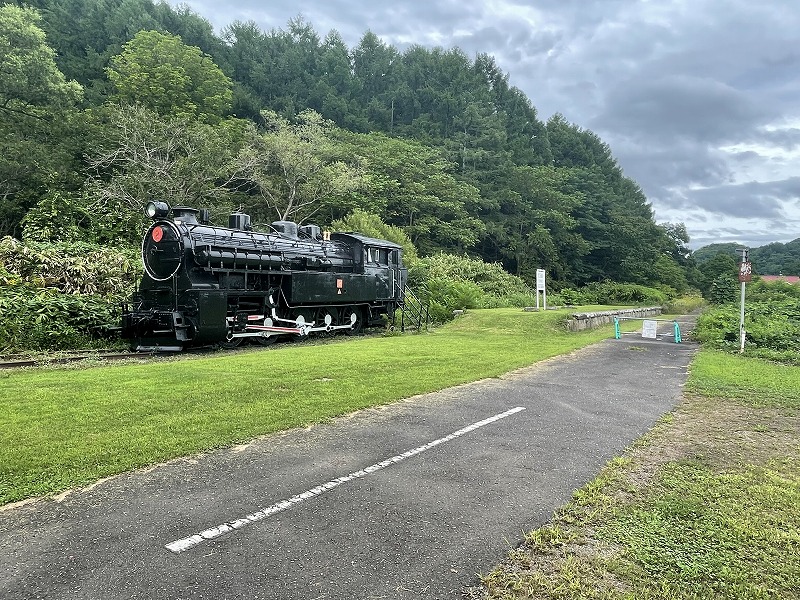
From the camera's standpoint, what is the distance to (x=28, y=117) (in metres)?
26.2

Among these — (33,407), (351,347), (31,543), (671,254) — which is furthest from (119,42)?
(671,254)

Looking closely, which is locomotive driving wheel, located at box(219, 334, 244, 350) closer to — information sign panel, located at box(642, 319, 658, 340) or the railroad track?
the railroad track

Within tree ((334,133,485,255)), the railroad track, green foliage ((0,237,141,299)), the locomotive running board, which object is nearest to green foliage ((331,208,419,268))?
tree ((334,133,485,255))

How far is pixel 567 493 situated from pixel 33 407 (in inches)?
217

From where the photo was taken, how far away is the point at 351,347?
469 inches

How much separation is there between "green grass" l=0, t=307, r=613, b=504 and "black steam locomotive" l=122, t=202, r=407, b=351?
1334 millimetres

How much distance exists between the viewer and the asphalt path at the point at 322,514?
2.61 m

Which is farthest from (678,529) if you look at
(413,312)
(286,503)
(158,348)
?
(413,312)

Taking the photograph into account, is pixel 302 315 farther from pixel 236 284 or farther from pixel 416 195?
pixel 416 195

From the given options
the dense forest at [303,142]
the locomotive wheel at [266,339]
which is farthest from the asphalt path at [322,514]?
the dense forest at [303,142]

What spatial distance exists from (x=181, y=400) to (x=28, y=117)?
27850 mm

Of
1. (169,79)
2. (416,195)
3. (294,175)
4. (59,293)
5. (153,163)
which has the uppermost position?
(169,79)

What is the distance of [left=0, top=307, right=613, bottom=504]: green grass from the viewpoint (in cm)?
417

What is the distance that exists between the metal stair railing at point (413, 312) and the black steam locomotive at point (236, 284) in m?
2.41
